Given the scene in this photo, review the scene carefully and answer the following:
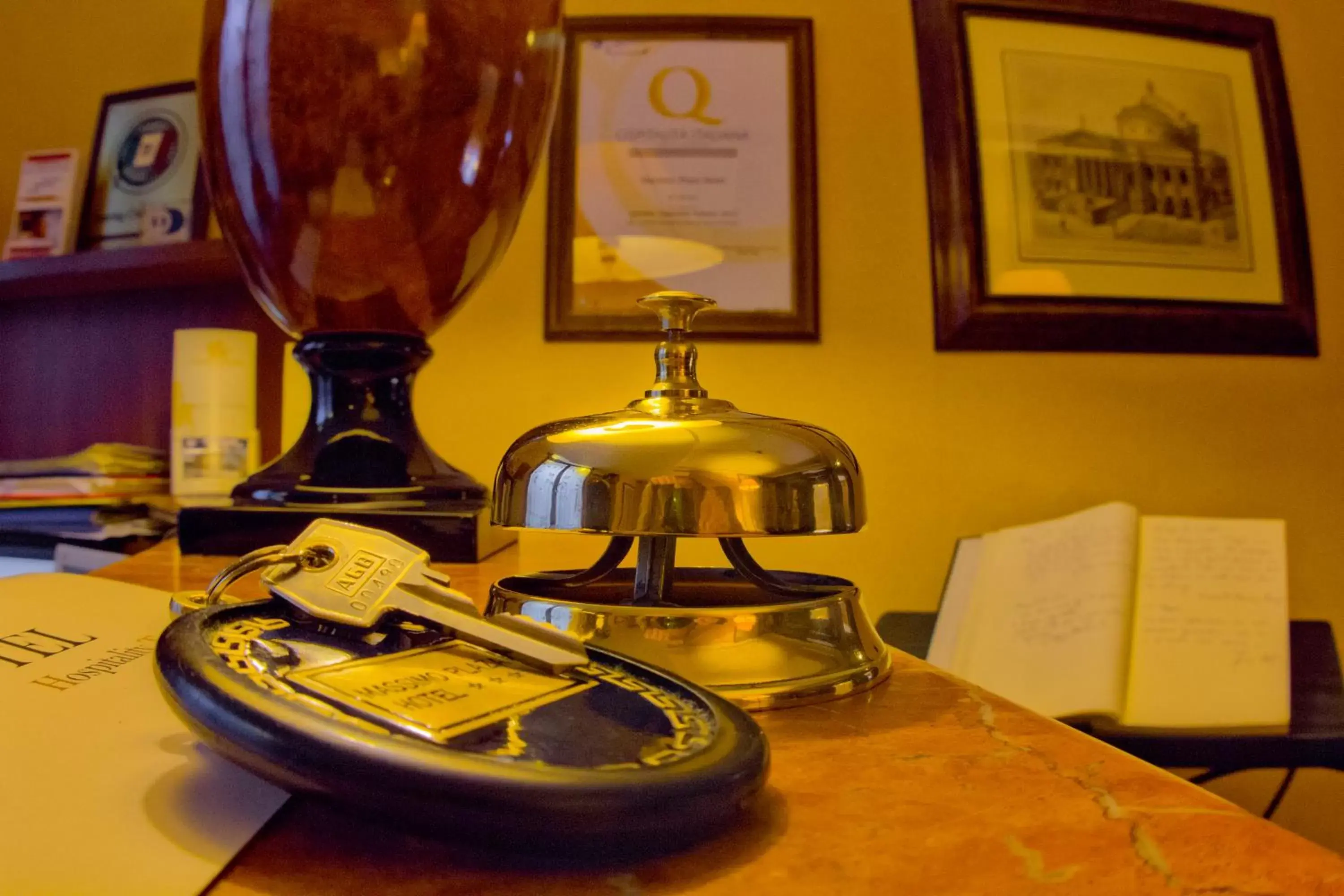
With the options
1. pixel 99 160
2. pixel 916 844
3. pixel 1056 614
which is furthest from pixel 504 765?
pixel 99 160

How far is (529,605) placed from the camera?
35 cm

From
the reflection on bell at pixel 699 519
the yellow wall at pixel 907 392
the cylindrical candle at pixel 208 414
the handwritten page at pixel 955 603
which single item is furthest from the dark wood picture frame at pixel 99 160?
the handwritten page at pixel 955 603

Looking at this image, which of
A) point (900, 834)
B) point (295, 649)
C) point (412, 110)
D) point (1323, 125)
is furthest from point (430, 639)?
point (1323, 125)

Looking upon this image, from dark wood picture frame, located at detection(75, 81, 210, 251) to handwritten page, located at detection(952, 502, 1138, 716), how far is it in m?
1.12

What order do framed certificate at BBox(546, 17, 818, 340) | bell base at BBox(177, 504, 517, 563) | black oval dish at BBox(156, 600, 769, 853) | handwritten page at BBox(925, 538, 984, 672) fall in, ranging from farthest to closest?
framed certificate at BBox(546, 17, 818, 340) → handwritten page at BBox(925, 538, 984, 672) → bell base at BBox(177, 504, 517, 563) → black oval dish at BBox(156, 600, 769, 853)

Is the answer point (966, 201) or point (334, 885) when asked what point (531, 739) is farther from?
point (966, 201)

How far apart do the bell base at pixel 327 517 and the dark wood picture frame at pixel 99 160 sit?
0.66 meters

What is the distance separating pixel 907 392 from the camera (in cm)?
112

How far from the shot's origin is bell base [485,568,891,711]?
0.31m

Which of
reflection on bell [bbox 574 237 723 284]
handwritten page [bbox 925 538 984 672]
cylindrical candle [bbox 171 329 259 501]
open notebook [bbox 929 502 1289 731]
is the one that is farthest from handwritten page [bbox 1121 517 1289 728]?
cylindrical candle [bbox 171 329 259 501]

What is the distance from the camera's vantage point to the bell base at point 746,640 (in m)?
0.31

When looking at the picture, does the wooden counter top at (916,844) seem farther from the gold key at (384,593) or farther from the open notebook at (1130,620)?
the open notebook at (1130,620)

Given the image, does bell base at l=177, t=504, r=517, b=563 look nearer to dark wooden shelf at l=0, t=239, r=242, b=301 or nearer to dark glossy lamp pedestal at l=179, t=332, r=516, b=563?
dark glossy lamp pedestal at l=179, t=332, r=516, b=563

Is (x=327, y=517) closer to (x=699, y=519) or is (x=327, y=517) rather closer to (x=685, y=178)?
(x=699, y=519)
